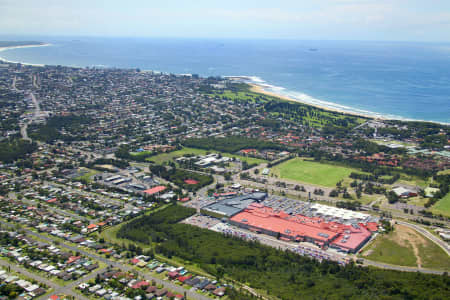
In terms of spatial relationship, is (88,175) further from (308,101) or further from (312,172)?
(308,101)

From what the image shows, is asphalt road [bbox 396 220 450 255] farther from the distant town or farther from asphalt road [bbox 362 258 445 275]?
asphalt road [bbox 362 258 445 275]

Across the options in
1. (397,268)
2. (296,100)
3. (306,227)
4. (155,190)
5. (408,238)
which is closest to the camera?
(397,268)

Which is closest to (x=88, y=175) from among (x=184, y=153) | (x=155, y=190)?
(x=155, y=190)

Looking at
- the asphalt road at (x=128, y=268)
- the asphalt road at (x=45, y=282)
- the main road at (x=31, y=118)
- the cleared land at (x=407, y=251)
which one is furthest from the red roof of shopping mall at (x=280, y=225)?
the main road at (x=31, y=118)

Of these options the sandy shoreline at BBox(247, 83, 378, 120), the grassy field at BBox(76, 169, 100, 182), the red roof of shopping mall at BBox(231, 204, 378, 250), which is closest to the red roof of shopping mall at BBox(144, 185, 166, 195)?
the grassy field at BBox(76, 169, 100, 182)

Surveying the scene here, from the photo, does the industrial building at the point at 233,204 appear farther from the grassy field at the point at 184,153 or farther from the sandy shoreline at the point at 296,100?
the sandy shoreline at the point at 296,100

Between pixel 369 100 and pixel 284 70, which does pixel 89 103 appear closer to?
pixel 369 100
